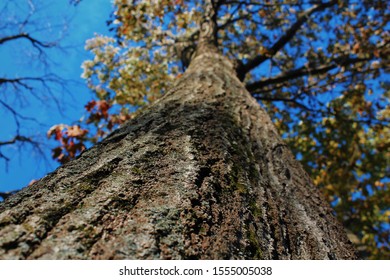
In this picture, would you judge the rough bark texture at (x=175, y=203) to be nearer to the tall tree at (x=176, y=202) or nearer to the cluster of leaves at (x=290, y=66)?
the tall tree at (x=176, y=202)

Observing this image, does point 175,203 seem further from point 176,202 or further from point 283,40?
point 283,40

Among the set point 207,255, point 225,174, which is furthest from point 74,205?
point 225,174

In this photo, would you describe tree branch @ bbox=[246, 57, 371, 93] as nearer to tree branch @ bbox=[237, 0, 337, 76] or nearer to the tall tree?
tree branch @ bbox=[237, 0, 337, 76]

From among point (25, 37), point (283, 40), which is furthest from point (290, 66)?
point (25, 37)

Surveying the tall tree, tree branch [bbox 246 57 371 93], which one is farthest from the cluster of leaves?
the tall tree

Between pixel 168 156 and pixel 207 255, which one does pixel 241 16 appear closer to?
pixel 168 156

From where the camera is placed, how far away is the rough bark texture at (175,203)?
0.76 metres

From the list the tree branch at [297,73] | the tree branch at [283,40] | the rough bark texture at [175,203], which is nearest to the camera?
the rough bark texture at [175,203]

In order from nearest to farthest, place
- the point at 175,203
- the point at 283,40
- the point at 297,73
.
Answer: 1. the point at 175,203
2. the point at 297,73
3. the point at 283,40

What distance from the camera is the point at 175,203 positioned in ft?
3.10

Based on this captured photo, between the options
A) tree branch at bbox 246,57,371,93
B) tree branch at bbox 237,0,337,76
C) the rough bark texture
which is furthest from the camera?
tree branch at bbox 246,57,371,93

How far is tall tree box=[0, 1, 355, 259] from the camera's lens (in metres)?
0.76

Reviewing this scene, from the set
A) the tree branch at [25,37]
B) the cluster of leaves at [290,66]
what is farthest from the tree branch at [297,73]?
the tree branch at [25,37]

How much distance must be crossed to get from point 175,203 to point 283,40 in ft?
19.0
